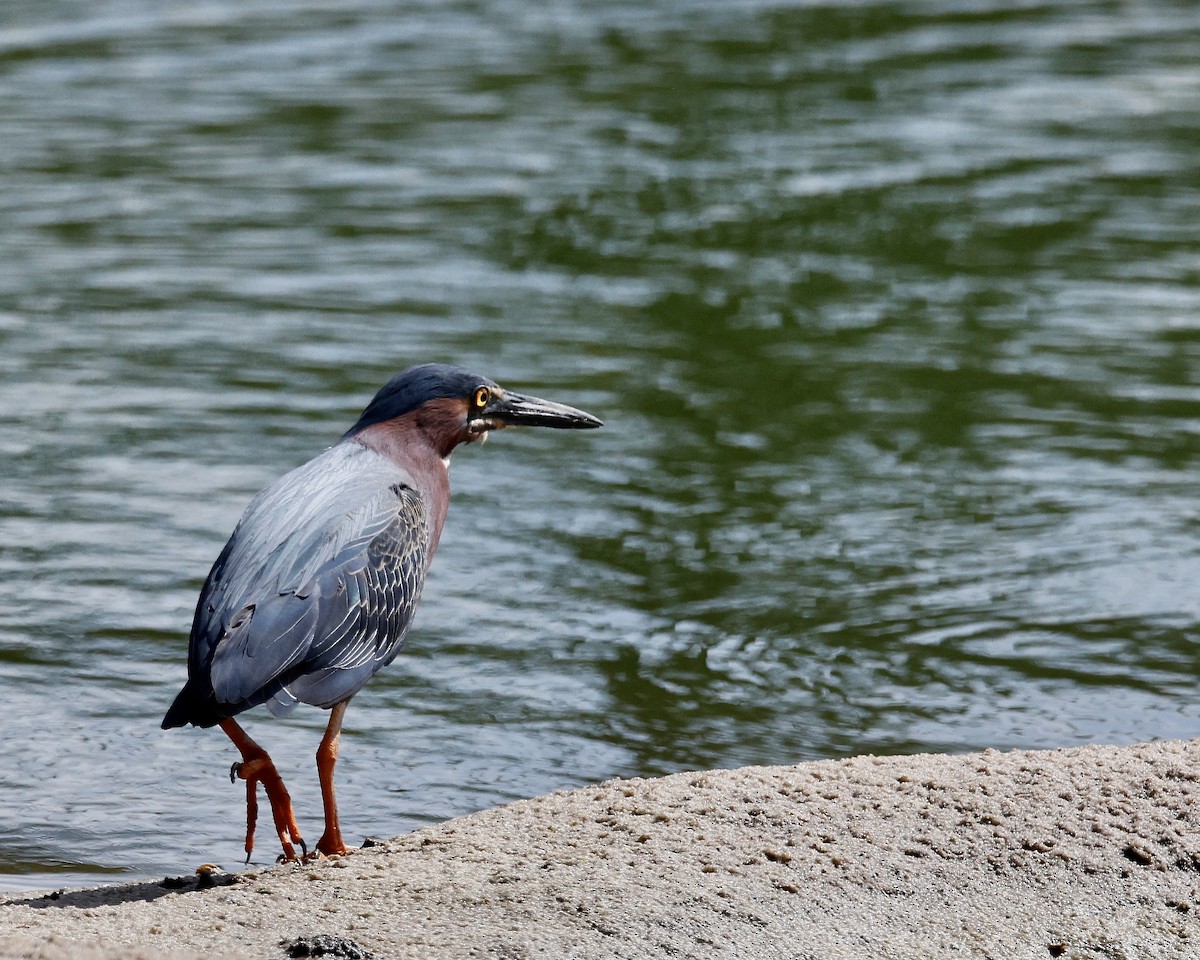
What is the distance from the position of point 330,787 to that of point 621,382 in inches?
193

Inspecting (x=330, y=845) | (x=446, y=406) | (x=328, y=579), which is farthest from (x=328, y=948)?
(x=446, y=406)

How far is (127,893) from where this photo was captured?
488 centimetres

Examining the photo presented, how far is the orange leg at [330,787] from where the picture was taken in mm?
5148

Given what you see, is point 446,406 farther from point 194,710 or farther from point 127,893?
point 127,893

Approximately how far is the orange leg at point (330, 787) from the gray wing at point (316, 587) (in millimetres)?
114

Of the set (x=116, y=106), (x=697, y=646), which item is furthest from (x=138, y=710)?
(x=116, y=106)

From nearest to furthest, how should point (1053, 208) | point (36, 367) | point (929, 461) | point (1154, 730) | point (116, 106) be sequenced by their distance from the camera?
point (1154, 730)
point (929, 461)
point (36, 367)
point (1053, 208)
point (116, 106)

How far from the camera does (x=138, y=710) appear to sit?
661 cm

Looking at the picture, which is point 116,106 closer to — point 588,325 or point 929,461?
point 588,325

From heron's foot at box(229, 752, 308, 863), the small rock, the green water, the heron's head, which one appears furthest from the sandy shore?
the heron's head

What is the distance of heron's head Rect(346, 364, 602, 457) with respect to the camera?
5.68m

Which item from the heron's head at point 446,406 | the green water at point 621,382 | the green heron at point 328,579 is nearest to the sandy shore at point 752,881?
the green heron at point 328,579

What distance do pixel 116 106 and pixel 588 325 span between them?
629 centimetres

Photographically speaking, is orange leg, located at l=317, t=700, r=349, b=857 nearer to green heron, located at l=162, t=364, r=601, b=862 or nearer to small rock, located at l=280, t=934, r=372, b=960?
green heron, located at l=162, t=364, r=601, b=862
